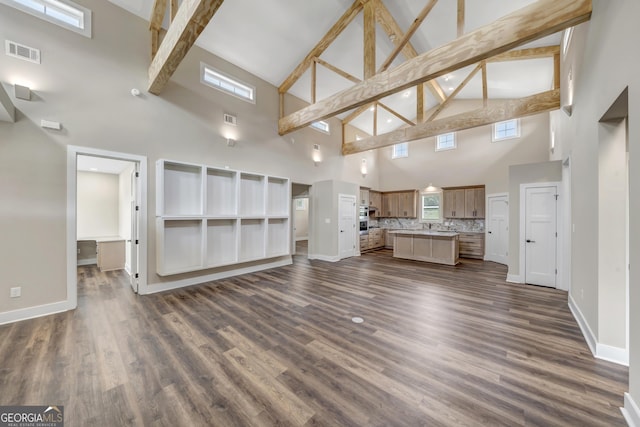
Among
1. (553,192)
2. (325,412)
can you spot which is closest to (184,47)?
(325,412)

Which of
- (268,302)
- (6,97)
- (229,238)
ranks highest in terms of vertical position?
(6,97)

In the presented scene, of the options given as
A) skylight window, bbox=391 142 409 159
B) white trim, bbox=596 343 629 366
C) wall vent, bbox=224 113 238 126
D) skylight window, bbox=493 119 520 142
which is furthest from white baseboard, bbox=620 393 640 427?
skylight window, bbox=391 142 409 159

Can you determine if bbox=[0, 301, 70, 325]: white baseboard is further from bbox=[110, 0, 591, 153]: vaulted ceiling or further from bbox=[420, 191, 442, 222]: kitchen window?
bbox=[420, 191, 442, 222]: kitchen window

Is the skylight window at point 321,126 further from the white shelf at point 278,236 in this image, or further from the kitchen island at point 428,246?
the kitchen island at point 428,246

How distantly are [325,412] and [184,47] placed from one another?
4.34 m

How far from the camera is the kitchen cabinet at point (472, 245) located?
7.59 m

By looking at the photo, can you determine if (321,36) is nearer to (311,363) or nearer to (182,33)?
(182,33)

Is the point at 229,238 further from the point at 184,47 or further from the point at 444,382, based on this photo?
the point at 444,382

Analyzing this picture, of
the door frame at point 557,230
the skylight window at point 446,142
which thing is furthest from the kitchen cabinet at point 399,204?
the door frame at point 557,230

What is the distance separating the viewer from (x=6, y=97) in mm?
2822

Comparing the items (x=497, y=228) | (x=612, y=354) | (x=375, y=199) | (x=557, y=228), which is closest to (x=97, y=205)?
(x=375, y=199)

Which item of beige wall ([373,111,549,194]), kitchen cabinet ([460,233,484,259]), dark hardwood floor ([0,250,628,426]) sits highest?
beige wall ([373,111,549,194])

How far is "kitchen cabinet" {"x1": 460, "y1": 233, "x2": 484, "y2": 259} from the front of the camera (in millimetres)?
7590

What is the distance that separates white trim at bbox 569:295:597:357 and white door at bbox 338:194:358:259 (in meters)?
4.99
